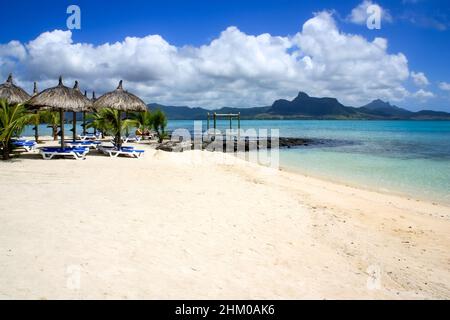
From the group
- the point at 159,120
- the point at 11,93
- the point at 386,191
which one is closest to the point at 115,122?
the point at 11,93

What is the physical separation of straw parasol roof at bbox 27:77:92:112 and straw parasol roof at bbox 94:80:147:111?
117 centimetres

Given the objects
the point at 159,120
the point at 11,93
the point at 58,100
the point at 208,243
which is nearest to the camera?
the point at 208,243

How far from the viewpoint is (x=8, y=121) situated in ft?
38.5

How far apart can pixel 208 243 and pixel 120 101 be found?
469 inches

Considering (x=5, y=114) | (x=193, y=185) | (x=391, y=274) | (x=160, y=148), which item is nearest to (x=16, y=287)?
(x=391, y=274)

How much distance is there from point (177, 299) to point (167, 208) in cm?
345

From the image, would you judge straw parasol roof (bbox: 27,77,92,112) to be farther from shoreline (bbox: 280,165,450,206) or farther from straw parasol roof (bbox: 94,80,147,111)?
shoreline (bbox: 280,165,450,206)

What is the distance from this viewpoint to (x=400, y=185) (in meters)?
12.6

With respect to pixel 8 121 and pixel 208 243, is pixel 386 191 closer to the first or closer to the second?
pixel 208 243

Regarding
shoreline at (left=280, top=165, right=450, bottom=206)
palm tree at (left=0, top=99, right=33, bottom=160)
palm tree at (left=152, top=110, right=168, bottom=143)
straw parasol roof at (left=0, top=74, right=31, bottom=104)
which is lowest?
shoreline at (left=280, top=165, right=450, bottom=206)

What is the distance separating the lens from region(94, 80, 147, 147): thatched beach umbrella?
49.8 feet

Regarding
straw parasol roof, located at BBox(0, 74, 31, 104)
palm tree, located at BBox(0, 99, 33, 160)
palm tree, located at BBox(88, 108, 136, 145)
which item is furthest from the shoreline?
straw parasol roof, located at BBox(0, 74, 31, 104)

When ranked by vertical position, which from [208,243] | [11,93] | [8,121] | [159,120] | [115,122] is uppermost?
[11,93]
